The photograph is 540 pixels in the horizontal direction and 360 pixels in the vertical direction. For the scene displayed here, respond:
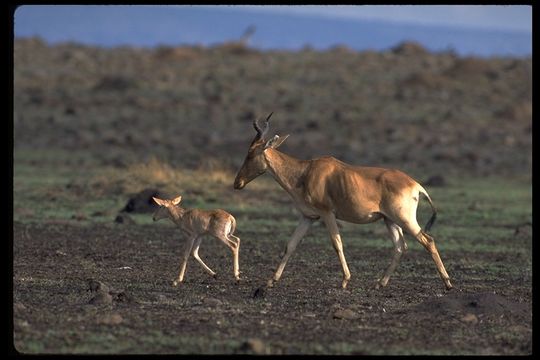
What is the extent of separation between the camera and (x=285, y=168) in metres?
13.4

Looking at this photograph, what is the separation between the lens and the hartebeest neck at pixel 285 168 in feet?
43.7

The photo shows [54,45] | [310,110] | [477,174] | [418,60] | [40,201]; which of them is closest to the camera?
[40,201]

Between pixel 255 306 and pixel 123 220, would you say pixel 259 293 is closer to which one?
pixel 255 306

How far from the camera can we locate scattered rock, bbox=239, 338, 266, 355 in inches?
365

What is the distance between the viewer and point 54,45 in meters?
69.8

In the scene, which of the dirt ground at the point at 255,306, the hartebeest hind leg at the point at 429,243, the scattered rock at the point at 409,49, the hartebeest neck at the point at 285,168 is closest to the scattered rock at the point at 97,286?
the dirt ground at the point at 255,306

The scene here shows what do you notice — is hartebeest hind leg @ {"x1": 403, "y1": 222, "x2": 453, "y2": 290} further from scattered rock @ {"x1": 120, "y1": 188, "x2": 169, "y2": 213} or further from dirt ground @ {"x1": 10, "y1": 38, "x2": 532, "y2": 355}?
scattered rock @ {"x1": 120, "y1": 188, "x2": 169, "y2": 213}

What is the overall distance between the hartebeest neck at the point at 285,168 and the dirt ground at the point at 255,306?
3.74ft

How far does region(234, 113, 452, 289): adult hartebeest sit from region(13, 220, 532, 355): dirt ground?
1.68ft

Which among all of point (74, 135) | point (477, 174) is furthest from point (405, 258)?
point (74, 135)

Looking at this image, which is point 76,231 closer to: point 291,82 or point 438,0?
point 438,0

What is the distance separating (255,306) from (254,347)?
238 cm

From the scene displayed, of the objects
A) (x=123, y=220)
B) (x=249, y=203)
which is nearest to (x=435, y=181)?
(x=249, y=203)

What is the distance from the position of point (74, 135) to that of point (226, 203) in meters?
16.3
